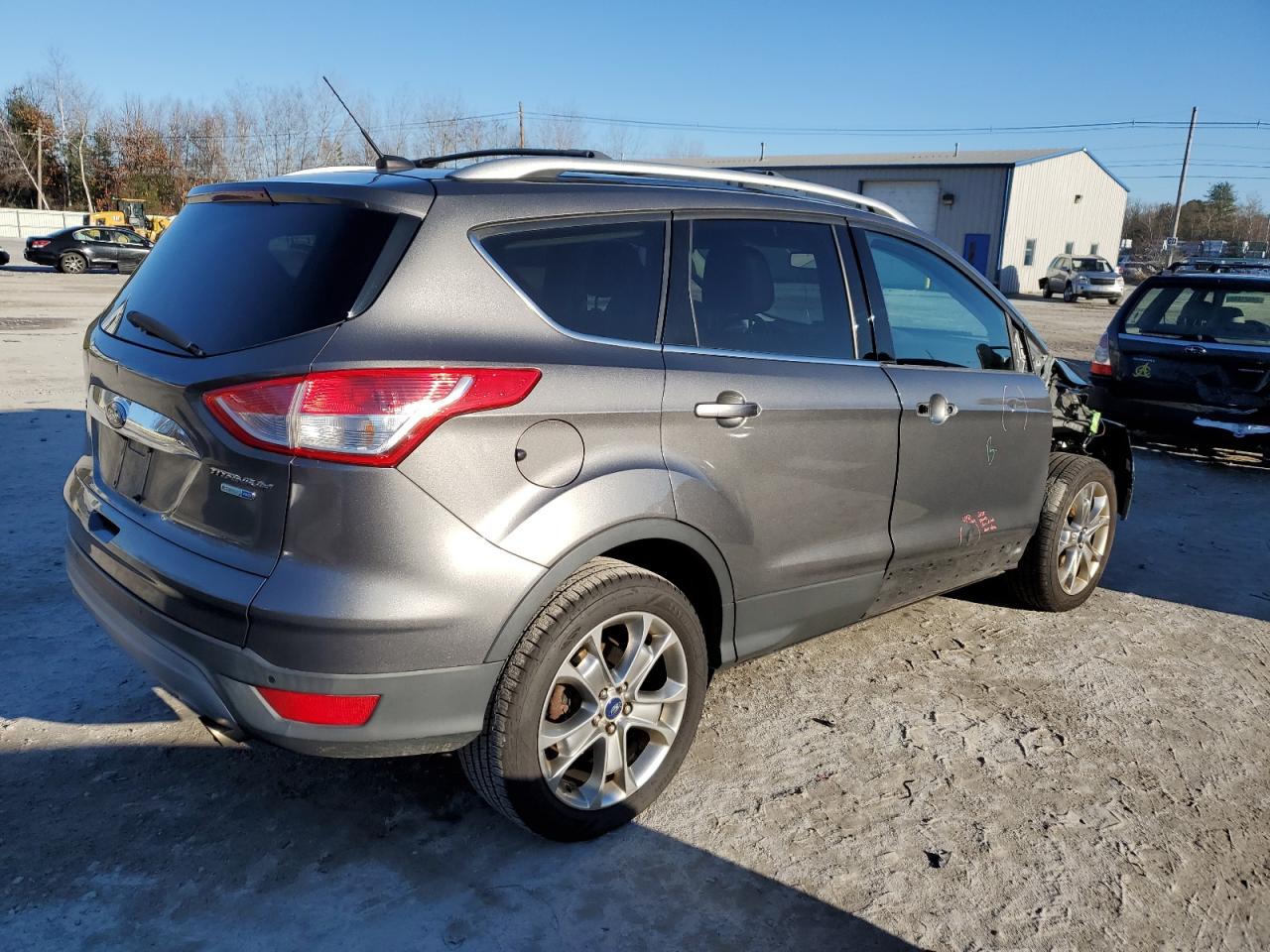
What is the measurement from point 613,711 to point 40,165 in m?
77.5

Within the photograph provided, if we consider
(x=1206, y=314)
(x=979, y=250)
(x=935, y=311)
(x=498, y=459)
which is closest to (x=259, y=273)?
(x=498, y=459)

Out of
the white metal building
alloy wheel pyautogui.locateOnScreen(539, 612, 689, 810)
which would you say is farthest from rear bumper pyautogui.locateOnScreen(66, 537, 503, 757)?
the white metal building

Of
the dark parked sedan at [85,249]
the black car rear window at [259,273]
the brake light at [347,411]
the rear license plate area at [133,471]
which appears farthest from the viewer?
the dark parked sedan at [85,249]

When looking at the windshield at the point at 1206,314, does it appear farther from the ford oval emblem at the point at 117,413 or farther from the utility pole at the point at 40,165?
the utility pole at the point at 40,165

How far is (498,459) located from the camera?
2502 mm

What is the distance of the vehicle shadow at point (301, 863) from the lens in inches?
100.0

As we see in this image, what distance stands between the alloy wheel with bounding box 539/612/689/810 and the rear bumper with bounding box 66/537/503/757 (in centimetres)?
25

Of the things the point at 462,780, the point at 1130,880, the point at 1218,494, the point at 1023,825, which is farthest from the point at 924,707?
the point at 1218,494

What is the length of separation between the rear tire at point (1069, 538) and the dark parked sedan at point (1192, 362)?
11.2 ft

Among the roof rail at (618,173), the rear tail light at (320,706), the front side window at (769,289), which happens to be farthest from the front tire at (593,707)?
the roof rail at (618,173)

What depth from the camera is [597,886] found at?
2.74 metres

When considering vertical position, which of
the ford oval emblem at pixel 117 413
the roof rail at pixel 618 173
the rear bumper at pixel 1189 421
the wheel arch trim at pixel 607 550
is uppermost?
the roof rail at pixel 618 173

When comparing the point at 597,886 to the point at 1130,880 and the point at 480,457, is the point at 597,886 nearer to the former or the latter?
the point at 480,457

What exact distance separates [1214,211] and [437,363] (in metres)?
100
